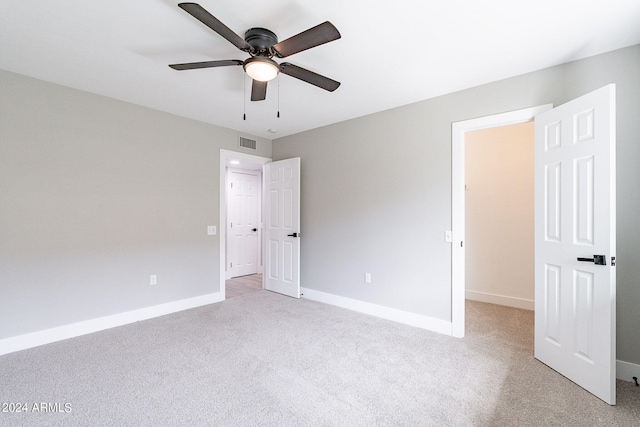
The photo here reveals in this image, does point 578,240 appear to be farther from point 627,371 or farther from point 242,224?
point 242,224

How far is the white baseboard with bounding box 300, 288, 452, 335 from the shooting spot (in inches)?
121

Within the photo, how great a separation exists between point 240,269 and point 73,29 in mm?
4693

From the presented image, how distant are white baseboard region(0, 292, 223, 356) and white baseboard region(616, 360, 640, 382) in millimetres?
4375

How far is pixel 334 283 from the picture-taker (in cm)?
404

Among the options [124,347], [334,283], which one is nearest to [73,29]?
[124,347]

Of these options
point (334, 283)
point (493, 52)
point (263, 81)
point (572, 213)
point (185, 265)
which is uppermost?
point (493, 52)

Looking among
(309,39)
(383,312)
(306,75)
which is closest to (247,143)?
(306,75)

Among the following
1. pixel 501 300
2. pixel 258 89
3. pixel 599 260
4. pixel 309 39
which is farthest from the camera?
pixel 501 300

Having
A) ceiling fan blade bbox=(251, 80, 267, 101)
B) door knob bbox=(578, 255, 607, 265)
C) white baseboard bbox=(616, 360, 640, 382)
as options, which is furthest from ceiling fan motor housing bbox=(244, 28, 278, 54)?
white baseboard bbox=(616, 360, 640, 382)

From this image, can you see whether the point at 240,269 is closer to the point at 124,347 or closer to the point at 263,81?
the point at 124,347

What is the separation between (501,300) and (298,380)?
11.0ft

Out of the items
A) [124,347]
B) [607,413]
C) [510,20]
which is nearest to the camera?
[607,413]

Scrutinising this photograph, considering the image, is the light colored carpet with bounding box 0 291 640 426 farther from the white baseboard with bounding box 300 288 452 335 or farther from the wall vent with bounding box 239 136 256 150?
the wall vent with bounding box 239 136 256 150

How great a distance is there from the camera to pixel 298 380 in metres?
2.14
